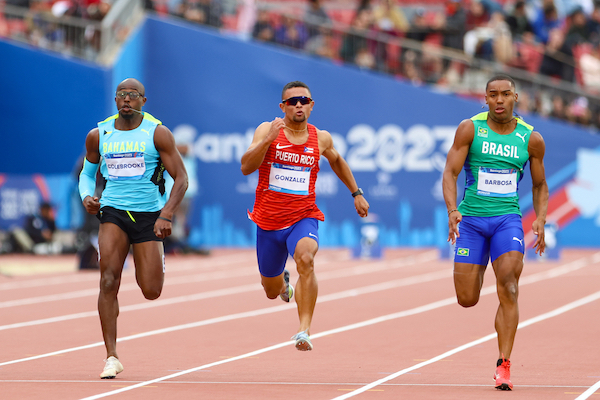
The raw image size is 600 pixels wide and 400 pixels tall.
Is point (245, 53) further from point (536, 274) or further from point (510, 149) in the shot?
point (510, 149)

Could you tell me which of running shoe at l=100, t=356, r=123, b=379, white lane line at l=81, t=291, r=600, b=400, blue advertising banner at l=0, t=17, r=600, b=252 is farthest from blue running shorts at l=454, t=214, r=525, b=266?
blue advertising banner at l=0, t=17, r=600, b=252

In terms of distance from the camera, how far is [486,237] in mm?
7895

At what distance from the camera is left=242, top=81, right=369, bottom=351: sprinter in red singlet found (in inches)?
323

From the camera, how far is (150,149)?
8.04 m

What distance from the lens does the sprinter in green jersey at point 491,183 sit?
775cm

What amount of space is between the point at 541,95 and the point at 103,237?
15.9m

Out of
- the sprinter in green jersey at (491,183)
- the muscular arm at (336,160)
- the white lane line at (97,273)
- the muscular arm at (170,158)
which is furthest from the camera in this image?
the white lane line at (97,273)

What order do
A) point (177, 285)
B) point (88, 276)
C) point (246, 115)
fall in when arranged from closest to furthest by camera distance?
point (177, 285) < point (88, 276) < point (246, 115)

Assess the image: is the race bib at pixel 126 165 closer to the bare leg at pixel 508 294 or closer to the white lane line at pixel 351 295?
the white lane line at pixel 351 295

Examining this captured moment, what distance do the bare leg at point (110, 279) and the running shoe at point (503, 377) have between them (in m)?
2.86

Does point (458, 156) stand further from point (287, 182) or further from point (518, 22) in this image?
point (518, 22)

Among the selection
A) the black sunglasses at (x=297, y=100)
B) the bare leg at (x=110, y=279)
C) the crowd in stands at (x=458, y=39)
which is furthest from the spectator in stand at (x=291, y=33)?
the bare leg at (x=110, y=279)

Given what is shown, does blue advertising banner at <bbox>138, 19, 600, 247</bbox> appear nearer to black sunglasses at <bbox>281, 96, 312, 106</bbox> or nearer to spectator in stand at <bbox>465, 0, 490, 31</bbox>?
spectator in stand at <bbox>465, 0, 490, 31</bbox>

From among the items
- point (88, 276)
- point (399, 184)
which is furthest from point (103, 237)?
point (399, 184)
